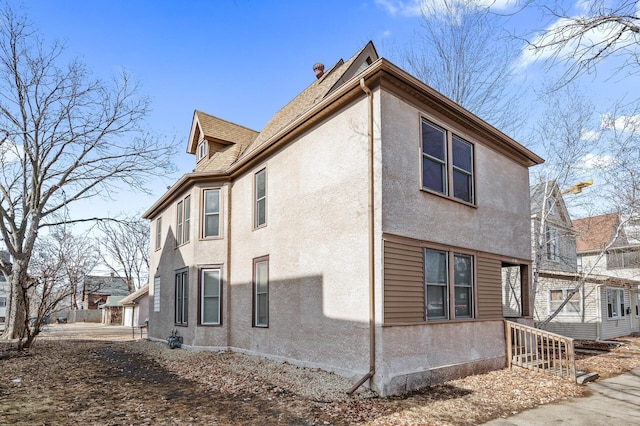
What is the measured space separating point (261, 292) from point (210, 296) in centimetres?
242

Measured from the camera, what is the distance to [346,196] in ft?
29.8

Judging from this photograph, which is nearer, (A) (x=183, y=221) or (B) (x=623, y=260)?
(A) (x=183, y=221)

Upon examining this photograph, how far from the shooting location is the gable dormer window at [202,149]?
16734 mm

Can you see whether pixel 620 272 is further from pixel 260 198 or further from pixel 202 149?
pixel 202 149

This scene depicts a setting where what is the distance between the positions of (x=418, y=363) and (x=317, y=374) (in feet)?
6.63

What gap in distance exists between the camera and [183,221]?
49.8 ft

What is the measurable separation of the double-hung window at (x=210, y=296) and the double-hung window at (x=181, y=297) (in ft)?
2.96

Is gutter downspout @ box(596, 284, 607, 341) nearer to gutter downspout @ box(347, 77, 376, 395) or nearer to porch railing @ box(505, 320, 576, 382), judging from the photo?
porch railing @ box(505, 320, 576, 382)

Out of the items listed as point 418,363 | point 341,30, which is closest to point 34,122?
point 341,30

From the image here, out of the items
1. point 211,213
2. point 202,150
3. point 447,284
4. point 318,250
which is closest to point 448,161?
point 447,284

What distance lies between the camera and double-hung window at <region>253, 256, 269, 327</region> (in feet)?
37.9

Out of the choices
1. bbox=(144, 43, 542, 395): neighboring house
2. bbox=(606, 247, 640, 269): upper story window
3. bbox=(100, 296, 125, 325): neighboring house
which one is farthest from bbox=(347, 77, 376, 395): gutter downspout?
bbox=(100, 296, 125, 325): neighboring house

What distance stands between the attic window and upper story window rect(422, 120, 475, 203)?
9.67 metres

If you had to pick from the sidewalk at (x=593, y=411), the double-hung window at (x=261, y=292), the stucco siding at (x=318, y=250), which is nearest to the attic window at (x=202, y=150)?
the stucco siding at (x=318, y=250)
